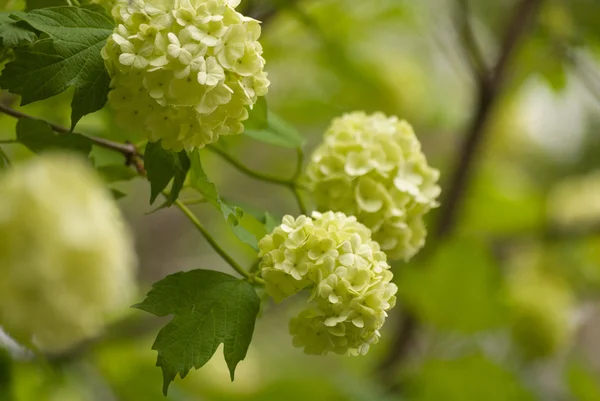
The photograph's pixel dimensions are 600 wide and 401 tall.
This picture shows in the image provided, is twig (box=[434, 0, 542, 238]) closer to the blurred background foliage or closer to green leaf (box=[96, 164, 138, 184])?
the blurred background foliage

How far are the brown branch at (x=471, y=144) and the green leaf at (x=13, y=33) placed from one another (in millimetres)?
855

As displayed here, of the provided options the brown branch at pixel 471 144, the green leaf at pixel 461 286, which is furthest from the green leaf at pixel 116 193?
the brown branch at pixel 471 144

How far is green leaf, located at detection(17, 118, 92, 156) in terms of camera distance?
532 millimetres

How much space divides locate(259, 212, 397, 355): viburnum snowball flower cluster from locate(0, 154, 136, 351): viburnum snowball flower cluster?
154 mm

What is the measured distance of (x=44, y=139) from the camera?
1.79 feet

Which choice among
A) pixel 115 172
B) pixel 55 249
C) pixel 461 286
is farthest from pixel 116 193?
pixel 461 286

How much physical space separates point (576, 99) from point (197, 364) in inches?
75.6

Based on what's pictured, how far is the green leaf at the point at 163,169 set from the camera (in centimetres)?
51

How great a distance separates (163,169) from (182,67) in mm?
76

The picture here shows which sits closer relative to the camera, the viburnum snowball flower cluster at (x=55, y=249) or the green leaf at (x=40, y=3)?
the viburnum snowball flower cluster at (x=55, y=249)

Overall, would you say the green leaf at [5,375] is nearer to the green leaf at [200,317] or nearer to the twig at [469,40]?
the green leaf at [200,317]

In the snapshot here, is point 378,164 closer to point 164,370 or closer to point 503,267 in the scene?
point 164,370

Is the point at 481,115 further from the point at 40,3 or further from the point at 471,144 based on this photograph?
the point at 40,3

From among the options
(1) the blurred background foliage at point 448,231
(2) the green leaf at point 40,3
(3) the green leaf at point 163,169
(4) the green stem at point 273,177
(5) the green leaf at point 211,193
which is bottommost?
(1) the blurred background foliage at point 448,231
